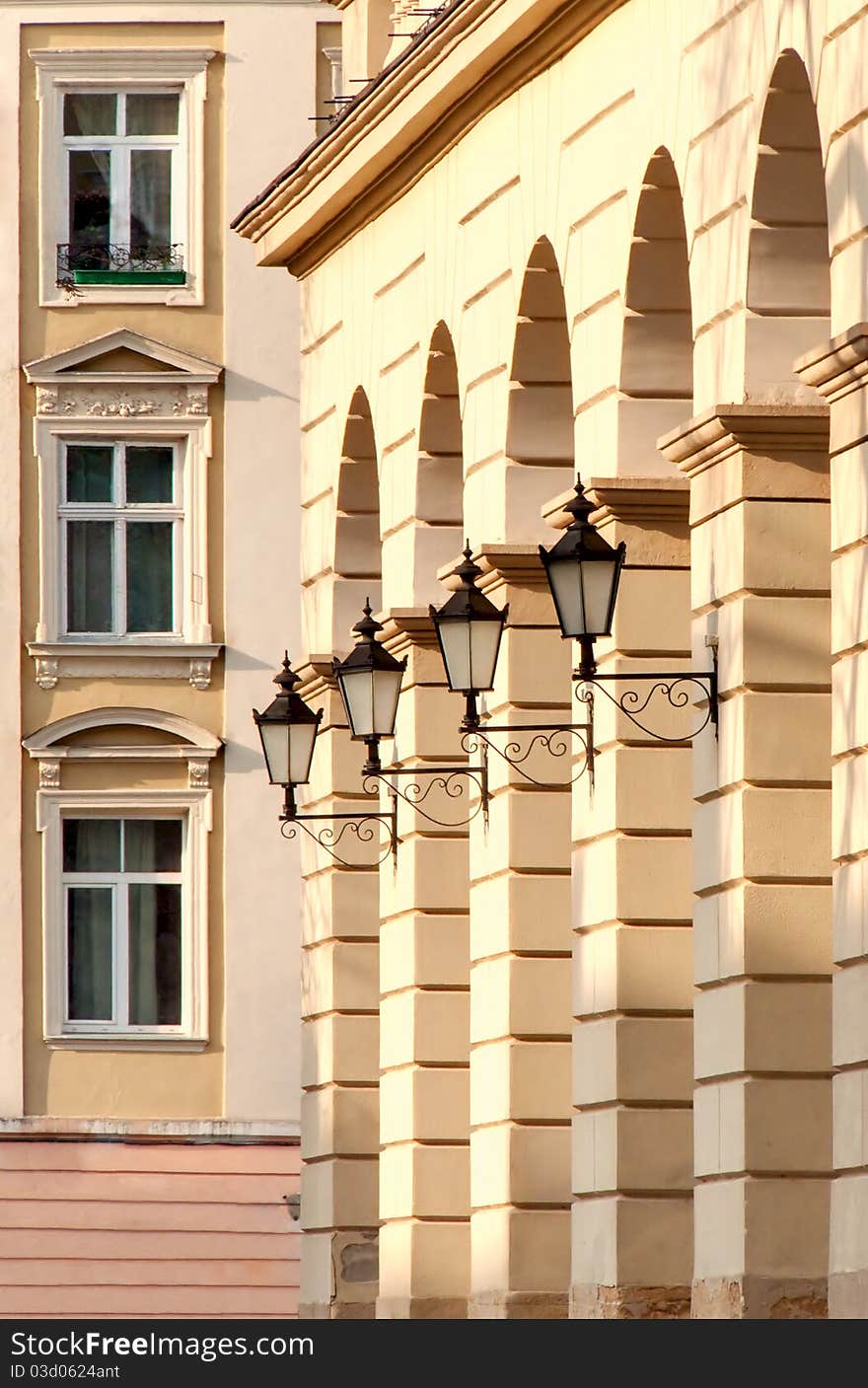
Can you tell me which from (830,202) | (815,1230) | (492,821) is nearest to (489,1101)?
(492,821)

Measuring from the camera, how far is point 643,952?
19.1 meters

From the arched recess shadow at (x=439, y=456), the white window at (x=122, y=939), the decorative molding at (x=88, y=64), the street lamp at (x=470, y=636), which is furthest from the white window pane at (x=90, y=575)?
the street lamp at (x=470, y=636)

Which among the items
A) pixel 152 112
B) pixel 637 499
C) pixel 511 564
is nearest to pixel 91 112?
pixel 152 112

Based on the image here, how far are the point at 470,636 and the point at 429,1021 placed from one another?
4223 millimetres

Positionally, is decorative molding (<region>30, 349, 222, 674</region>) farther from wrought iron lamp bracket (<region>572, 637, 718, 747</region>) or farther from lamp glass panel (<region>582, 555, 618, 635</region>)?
lamp glass panel (<region>582, 555, 618, 635</region>)

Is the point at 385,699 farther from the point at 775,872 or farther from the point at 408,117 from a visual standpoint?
the point at 775,872

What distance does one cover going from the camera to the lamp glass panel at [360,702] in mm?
22172

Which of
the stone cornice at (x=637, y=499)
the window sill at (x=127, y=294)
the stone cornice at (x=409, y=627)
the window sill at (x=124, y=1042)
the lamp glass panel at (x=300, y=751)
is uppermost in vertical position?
the window sill at (x=127, y=294)

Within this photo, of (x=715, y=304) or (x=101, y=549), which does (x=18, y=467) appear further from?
(x=715, y=304)

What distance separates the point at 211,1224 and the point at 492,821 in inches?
505

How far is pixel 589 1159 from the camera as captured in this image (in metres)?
19.4

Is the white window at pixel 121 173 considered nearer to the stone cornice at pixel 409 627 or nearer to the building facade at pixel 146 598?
the building facade at pixel 146 598

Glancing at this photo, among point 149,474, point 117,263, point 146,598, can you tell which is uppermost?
point 117,263

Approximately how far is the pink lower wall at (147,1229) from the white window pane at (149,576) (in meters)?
4.66
